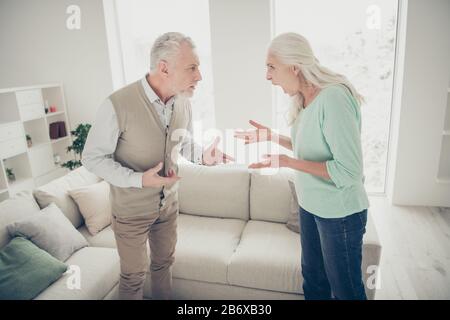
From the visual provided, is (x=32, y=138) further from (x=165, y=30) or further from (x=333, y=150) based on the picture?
(x=333, y=150)

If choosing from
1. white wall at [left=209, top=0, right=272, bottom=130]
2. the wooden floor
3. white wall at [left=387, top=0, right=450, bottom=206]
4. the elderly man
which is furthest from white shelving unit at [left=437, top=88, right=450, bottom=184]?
the elderly man

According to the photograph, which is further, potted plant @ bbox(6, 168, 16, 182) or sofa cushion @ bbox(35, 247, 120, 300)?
potted plant @ bbox(6, 168, 16, 182)

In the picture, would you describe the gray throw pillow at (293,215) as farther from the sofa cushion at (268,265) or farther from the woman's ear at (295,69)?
the woman's ear at (295,69)

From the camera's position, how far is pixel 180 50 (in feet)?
4.39

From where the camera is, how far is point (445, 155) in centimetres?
331

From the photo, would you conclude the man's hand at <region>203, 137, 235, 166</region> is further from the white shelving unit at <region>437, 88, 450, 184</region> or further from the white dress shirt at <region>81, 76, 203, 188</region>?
the white shelving unit at <region>437, 88, 450, 184</region>

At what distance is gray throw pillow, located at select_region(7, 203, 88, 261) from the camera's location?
5.95ft

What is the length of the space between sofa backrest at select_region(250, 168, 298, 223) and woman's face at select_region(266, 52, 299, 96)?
1.06 meters

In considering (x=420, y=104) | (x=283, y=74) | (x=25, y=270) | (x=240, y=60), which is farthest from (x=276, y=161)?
(x=420, y=104)

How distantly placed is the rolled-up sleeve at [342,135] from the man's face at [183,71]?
557 mm

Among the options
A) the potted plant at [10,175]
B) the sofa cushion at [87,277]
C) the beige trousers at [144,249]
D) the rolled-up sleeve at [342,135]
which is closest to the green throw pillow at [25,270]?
the sofa cushion at [87,277]
